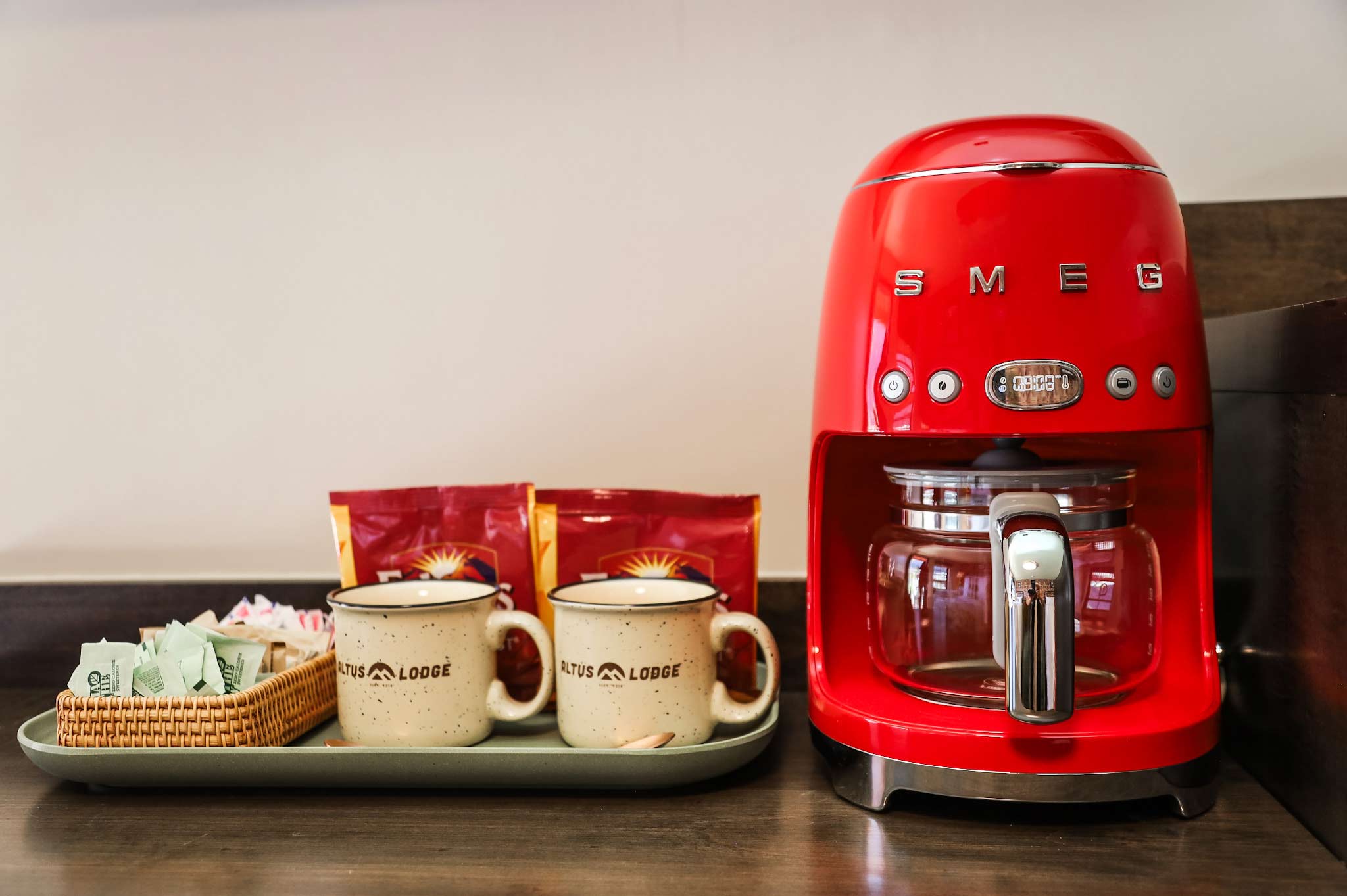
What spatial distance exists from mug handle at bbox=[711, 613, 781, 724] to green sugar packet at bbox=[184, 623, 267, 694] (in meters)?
0.32

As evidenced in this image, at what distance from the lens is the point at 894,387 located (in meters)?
0.58

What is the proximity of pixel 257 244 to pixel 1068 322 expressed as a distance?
73cm

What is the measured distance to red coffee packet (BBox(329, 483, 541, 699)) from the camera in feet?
2.61

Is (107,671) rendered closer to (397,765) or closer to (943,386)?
(397,765)

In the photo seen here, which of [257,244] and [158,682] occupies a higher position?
[257,244]

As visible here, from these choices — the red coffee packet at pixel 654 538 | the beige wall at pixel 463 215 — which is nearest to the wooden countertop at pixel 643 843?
the red coffee packet at pixel 654 538

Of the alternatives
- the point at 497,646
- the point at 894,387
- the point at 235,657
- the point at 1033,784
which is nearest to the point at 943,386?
the point at 894,387

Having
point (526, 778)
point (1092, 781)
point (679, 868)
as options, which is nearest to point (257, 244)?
point (526, 778)

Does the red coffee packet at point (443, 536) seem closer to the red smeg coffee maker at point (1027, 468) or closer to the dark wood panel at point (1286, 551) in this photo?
the red smeg coffee maker at point (1027, 468)

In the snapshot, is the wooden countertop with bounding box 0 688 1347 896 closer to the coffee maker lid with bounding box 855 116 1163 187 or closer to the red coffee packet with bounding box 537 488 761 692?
the red coffee packet with bounding box 537 488 761 692

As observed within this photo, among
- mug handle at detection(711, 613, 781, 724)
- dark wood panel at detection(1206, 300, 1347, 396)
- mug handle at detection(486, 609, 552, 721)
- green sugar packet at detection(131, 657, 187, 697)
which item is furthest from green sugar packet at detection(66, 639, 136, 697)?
dark wood panel at detection(1206, 300, 1347, 396)

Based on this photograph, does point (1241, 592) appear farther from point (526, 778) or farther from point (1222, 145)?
point (526, 778)

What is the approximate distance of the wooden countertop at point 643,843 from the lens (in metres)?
0.53

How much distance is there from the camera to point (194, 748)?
65 centimetres
